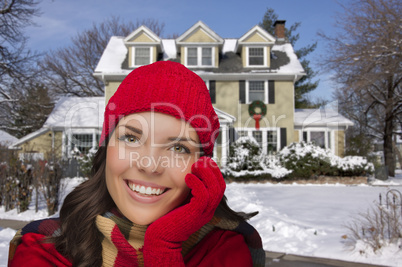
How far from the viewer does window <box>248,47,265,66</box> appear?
58.1ft

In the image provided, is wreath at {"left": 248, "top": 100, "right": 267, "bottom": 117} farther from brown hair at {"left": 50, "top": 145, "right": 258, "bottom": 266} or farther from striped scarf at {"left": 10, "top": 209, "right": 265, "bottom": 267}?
striped scarf at {"left": 10, "top": 209, "right": 265, "bottom": 267}

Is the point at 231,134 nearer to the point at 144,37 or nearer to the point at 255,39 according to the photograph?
the point at 255,39

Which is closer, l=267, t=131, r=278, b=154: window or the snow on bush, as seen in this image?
the snow on bush

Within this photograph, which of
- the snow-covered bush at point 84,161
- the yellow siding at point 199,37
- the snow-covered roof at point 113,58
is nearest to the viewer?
the snow-covered bush at point 84,161

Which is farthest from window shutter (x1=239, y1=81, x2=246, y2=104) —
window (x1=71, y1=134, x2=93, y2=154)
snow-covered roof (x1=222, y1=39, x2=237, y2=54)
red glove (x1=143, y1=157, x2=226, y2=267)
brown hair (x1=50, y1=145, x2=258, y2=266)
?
red glove (x1=143, y1=157, x2=226, y2=267)

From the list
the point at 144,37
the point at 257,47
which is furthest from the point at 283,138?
the point at 144,37

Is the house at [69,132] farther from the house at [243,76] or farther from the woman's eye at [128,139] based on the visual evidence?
the woman's eye at [128,139]

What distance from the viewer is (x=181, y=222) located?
115 cm

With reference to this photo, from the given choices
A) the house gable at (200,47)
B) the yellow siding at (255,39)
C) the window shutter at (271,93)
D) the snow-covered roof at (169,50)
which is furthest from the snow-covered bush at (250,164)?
the snow-covered roof at (169,50)

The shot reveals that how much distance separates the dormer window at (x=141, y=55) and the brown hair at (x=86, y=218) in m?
16.7

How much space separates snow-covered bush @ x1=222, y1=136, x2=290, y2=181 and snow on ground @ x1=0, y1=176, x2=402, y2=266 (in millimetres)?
2950

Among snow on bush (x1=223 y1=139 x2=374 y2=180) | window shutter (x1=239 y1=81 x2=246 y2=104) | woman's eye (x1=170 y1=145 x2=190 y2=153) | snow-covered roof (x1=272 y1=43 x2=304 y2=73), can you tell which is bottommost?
snow on bush (x1=223 y1=139 x2=374 y2=180)

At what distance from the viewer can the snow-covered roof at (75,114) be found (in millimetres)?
17672

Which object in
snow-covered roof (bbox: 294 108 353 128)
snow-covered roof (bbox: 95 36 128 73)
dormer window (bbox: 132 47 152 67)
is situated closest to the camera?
snow-covered roof (bbox: 95 36 128 73)
